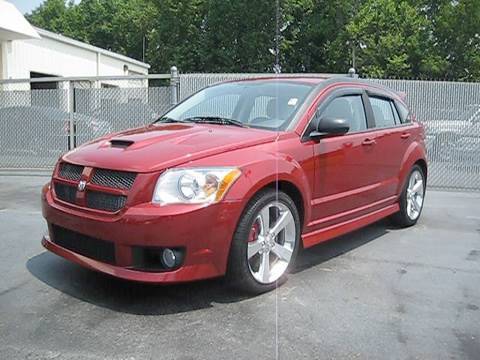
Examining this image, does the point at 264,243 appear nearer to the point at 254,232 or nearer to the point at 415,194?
the point at 254,232

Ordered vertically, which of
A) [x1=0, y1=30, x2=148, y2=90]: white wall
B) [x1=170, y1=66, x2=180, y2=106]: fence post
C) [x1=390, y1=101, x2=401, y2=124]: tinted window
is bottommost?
[x1=390, y1=101, x2=401, y2=124]: tinted window

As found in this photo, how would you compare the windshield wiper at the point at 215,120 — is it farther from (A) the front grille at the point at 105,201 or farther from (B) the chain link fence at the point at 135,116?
(B) the chain link fence at the point at 135,116

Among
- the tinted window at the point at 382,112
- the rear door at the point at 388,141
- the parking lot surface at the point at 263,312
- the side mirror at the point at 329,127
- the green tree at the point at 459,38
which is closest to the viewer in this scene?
the parking lot surface at the point at 263,312

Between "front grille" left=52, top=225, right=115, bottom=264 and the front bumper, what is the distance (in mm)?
37

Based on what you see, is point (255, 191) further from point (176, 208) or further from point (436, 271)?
point (436, 271)

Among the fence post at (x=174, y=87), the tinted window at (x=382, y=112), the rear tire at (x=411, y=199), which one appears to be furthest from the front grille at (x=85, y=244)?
the fence post at (x=174, y=87)

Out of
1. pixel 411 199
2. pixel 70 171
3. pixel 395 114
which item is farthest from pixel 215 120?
pixel 411 199

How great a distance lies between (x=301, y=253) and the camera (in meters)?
5.30

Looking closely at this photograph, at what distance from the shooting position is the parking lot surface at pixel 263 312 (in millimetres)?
3250

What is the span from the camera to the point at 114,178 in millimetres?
3746

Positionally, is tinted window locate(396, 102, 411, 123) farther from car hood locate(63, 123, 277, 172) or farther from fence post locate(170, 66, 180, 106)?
fence post locate(170, 66, 180, 106)

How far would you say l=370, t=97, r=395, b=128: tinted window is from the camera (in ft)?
19.0

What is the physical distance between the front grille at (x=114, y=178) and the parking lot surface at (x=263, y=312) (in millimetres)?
858

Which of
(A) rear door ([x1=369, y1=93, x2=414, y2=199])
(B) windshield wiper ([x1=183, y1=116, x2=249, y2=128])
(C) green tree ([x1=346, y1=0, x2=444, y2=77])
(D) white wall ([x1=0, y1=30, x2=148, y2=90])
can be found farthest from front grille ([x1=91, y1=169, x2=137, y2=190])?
(C) green tree ([x1=346, y1=0, x2=444, y2=77])
